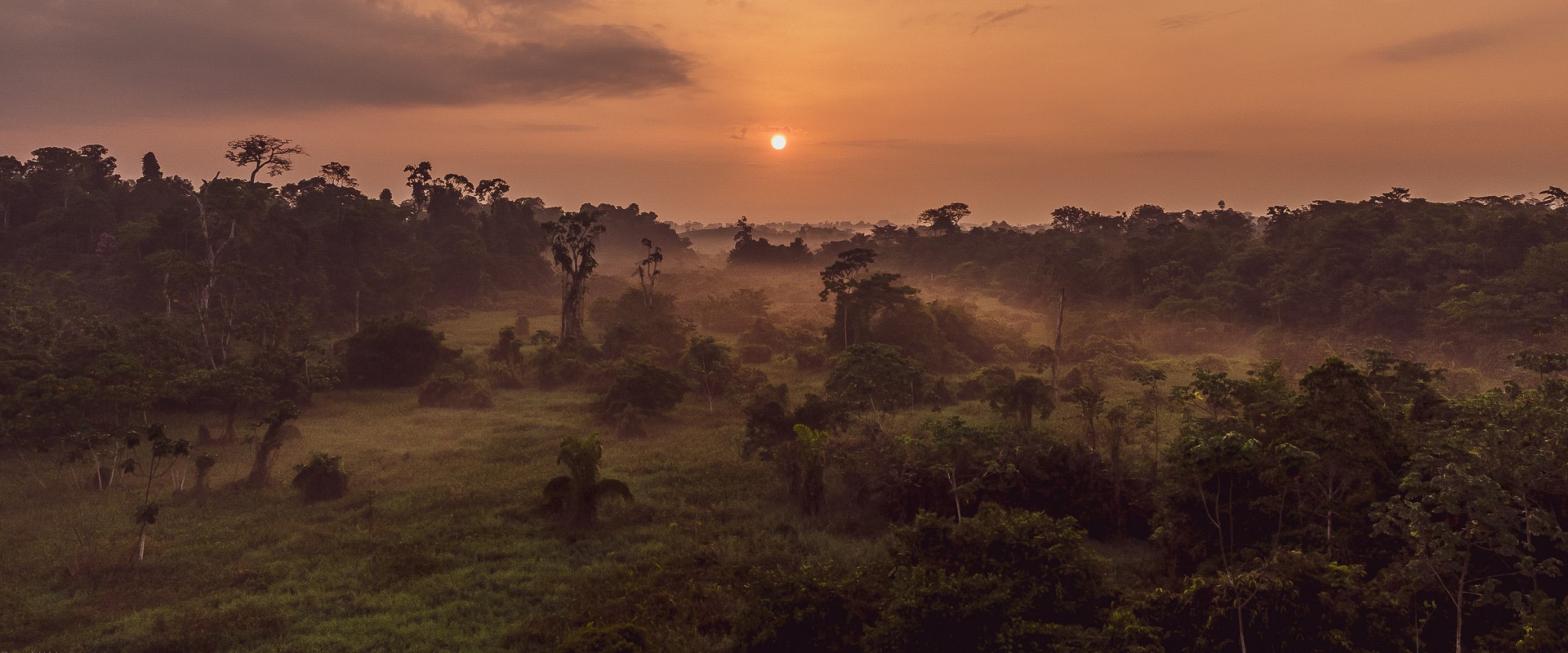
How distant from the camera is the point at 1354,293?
4281cm

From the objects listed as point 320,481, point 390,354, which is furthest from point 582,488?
point 390,354

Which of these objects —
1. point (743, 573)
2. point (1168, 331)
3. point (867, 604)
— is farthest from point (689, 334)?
point (867, 604)

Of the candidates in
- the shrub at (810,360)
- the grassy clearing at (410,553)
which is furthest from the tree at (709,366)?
the grassy clearing at (410,553)

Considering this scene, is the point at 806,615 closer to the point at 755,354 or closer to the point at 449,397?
the point at 449,397

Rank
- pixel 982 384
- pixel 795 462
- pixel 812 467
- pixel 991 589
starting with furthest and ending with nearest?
pixel 982 384, pixel 795 462, pixel 812 467, pixel 991 589

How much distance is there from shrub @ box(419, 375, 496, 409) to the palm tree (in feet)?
49.2

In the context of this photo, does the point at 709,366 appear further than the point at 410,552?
Yes

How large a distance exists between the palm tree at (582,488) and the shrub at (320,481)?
6712 mm

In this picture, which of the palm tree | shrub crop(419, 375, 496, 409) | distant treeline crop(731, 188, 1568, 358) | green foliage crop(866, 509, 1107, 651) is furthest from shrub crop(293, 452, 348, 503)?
distant treeline crop(731, 188, 1568, 358)

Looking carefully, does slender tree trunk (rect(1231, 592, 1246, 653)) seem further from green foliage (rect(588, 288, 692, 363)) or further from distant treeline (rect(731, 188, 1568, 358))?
green foliage (rect(588, 288, 692, 363))

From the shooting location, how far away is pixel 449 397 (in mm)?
33375

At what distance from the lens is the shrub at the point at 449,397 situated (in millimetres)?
33219

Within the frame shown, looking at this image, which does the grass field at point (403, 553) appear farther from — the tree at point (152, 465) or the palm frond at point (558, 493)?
the palm frond at point (558, 493)

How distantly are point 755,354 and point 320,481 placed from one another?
2723 cm
